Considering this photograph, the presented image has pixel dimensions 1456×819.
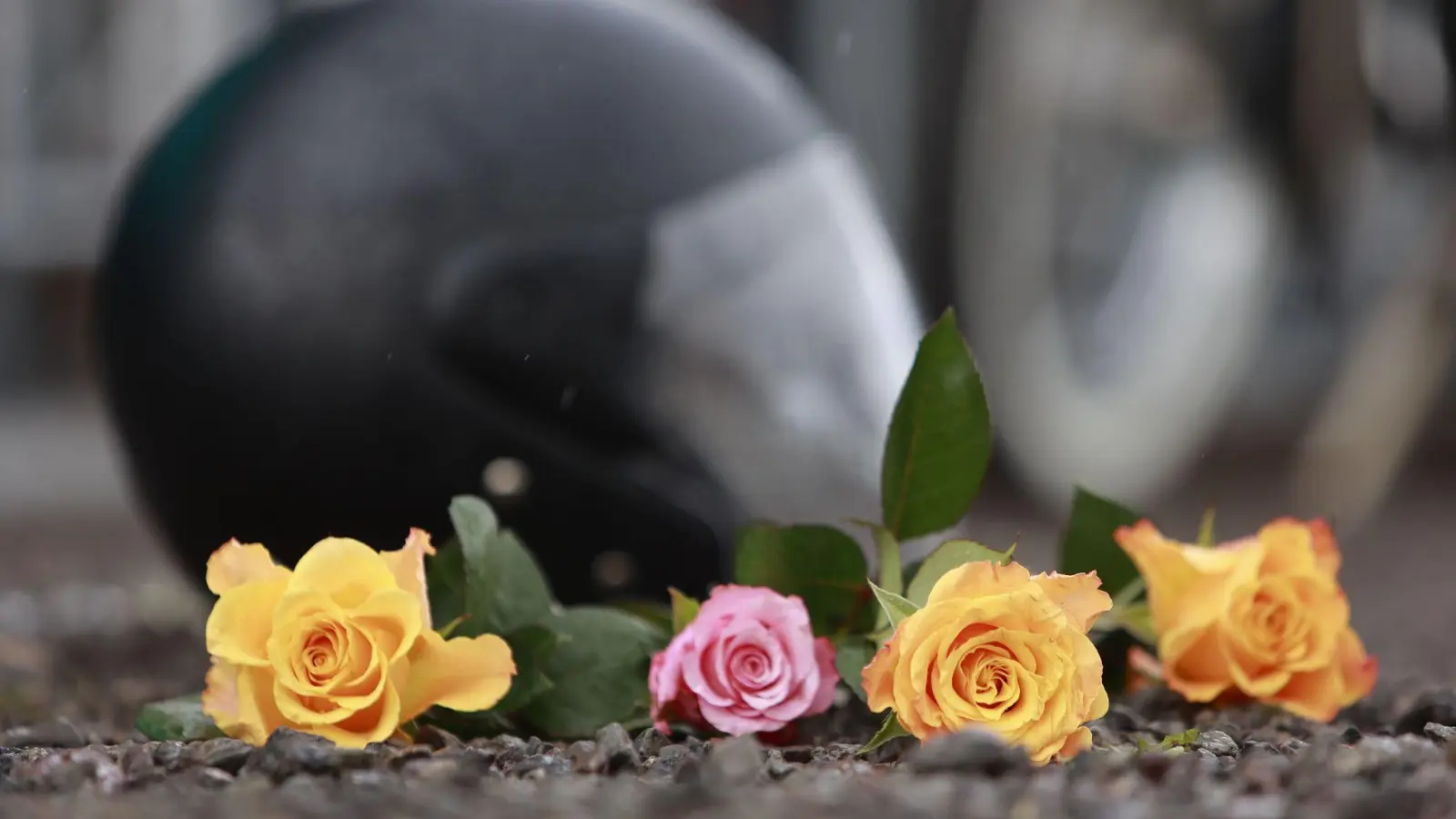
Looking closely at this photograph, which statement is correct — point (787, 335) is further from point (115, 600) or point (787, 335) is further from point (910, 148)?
point (910, 148)

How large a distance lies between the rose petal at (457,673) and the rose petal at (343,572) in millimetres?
48

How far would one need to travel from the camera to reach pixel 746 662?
3.52 feet

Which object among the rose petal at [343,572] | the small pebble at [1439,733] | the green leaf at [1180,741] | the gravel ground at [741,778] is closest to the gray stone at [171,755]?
the gravel ground at [741,778]

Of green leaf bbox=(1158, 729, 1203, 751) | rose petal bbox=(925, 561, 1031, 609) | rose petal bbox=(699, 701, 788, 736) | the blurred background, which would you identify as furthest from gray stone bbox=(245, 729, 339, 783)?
the blurred background

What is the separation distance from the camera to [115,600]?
2572 millimetres

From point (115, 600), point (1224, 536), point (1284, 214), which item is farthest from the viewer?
point (1284, 214)

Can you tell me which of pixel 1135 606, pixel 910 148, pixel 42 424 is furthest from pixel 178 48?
pixel 1135 606

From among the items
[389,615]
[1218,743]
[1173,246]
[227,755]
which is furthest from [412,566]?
[1173,246]

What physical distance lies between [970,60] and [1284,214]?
888mm

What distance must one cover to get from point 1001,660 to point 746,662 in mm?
197

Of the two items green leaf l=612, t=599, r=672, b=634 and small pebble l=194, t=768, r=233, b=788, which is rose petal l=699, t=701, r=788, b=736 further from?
small pebble l=194, t=768, r=233, b=788

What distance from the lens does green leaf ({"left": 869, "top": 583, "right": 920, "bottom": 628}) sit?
3.20 ft

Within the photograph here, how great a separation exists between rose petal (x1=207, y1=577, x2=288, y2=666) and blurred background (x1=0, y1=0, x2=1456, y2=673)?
271 centimetres

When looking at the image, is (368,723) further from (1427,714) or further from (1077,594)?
(1427,714)
